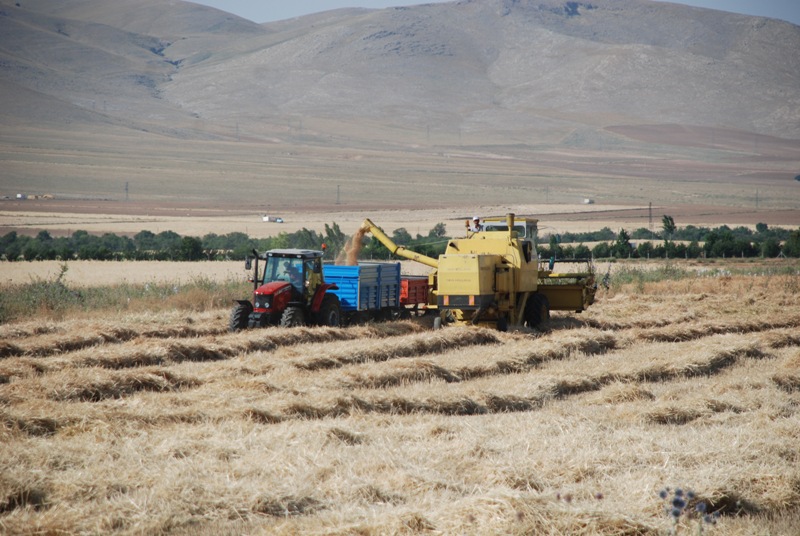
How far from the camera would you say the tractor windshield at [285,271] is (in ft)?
70.7

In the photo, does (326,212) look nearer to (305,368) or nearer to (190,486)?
(305,368)

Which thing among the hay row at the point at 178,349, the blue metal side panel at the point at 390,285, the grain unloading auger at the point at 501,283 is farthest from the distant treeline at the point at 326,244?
the hay row at the point at 178,349

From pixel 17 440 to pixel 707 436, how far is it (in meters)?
7.21

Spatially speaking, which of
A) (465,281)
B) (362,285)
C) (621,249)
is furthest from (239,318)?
(621,249)

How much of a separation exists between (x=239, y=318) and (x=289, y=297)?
1161mm

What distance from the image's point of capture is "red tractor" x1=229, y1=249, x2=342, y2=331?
2086 cm

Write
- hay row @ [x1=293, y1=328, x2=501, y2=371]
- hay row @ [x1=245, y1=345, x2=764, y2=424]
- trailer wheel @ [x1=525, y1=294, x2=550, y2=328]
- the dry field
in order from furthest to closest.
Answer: trailer wheel @ [x1=525, y1=294, x2=550, y2=328] < hay row @ [x1=293, y1=328, x2=501, y2=371] < hay row @ [x1=245, y1=345, x2=764, y2=424] < the dry field

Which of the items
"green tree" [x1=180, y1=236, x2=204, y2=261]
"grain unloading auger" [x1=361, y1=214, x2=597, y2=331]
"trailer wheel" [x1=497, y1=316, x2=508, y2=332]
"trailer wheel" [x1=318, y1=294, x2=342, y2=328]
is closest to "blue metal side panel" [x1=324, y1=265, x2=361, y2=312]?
"trailer wheel" [x1=318, y1=294, x2=342, y2=328]

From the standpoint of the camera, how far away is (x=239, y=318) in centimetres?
2086

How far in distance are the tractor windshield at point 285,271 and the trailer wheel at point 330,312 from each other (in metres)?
0.70

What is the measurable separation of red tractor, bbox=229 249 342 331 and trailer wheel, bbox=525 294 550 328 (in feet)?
14.8

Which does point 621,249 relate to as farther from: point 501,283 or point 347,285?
point 347,285

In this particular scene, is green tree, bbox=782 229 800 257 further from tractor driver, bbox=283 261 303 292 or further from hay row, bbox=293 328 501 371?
tractor driver, bbox=283 261 303 292

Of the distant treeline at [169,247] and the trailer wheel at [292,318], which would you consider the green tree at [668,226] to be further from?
the trailer wheel at [292,318]
